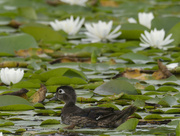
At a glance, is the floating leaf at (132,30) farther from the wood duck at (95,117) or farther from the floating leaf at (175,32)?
the wood duck at (95,117)

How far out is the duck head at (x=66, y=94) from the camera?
5.04 meters

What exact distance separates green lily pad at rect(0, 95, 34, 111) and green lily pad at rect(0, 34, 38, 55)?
279cm

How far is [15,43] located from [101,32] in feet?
5.12

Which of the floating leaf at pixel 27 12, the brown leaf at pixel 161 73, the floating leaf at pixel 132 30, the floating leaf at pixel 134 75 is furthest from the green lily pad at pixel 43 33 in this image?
the brown leaf at pixel 161 73

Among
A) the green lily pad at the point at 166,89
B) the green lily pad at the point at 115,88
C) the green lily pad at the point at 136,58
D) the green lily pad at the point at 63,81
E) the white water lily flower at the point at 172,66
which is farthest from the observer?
the green lily pad at the point at 136,58

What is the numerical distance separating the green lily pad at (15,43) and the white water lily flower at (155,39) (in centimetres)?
178

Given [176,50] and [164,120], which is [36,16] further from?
[164,120]

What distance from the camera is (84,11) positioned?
12.9 metres

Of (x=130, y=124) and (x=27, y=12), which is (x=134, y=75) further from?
(x=27, y=12)

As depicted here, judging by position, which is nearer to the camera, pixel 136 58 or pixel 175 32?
pixel 136 58

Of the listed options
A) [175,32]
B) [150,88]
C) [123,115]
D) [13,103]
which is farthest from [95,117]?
[175,32]

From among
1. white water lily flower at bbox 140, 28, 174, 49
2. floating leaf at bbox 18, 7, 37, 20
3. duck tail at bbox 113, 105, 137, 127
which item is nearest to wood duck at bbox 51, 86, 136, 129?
duck tail at bbox 113, 105, 137, 127

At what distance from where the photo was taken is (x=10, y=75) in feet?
19.6

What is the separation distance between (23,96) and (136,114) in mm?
1292
